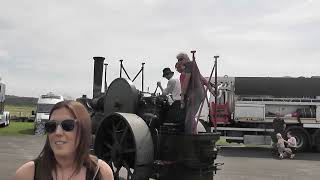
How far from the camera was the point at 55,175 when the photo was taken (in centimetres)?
264

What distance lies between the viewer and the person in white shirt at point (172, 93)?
355 inches

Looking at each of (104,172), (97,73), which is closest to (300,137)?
(97,73)

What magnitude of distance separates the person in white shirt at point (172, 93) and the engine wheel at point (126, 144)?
637mm

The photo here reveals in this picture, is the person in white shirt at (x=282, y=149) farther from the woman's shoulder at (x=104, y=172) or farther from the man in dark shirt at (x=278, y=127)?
the woman's shoulder at (x=104, y=172)

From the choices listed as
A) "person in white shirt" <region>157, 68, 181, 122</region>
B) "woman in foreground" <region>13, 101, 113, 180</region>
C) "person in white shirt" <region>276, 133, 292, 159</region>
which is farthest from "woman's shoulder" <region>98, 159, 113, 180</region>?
"person in white shirt" <region>276, 133, 292, 159</region>

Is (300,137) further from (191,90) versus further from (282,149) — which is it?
(191,90)

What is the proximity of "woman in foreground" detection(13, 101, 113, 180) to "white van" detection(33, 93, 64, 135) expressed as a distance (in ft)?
81.9

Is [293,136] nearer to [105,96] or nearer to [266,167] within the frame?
[266,167]

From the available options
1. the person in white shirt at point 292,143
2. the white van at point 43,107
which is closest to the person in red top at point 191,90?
the person in white shirt at point 292,143

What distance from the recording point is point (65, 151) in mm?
2596

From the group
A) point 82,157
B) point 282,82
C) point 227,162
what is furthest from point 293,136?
point 82,157

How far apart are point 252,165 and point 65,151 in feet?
42.5

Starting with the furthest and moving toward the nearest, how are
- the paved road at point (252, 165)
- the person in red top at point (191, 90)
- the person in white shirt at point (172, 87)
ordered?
1. the paved road at point (252, 165)
2. the person in white shirt at point (172, 87)
3. the person in red top at point (191, 90)

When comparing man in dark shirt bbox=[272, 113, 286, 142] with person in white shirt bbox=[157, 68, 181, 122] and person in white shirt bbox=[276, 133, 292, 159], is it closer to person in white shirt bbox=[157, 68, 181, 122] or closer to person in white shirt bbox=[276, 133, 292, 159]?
person in white shirt bbox=[276, 133, 292, 159]
